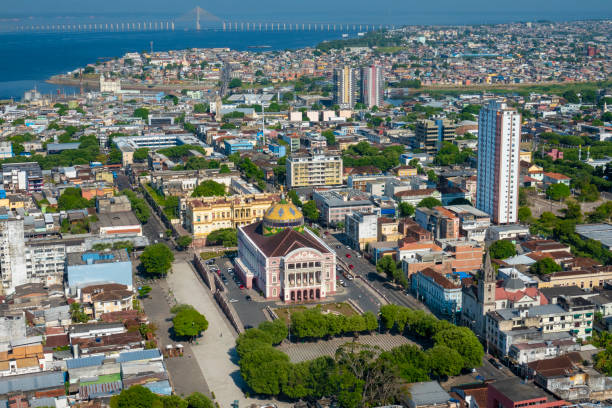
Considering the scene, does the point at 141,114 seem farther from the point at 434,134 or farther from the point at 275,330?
the point at 275,330

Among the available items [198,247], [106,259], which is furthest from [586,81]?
[106,259]

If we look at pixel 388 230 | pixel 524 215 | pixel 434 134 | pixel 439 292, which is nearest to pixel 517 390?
pixel 439 292

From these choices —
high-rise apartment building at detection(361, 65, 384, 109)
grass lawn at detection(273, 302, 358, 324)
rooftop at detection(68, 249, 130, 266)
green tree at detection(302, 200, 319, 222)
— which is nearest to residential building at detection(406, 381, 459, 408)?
grass lawn at detection(273, 302, 358, 324)

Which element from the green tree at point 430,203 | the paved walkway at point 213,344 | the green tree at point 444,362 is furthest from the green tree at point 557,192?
the green tree at point 444,362

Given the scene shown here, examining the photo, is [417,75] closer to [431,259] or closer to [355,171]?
[355,171]

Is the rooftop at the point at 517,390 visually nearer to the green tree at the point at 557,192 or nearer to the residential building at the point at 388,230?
the residential building at the point at 388,230

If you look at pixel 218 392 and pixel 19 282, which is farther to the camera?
pixel 19 282
